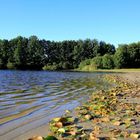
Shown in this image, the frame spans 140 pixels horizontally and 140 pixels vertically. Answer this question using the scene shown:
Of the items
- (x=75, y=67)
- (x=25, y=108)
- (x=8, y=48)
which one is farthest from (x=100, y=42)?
(x=25, y=108)

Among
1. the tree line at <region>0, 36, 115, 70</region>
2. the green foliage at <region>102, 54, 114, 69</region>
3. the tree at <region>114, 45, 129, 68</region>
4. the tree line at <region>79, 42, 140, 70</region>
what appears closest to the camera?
the green foliage at <region>102, 54, 114, 69</region>

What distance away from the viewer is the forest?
429 ft

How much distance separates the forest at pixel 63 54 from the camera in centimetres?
13088

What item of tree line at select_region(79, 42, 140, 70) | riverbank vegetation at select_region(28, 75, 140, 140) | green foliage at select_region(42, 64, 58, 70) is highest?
tree line at select_region(79, 42, 140, 70)

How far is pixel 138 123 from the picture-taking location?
437 inches

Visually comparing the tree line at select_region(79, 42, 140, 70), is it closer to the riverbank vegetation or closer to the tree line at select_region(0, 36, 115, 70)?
the tree line at select_region(0, 36, 115, 70)

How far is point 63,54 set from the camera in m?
161

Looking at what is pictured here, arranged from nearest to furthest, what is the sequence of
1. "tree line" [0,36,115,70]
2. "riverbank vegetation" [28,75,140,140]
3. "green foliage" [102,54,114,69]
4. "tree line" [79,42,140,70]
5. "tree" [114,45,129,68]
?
"riverbank vegetation" [28,75,140,140]
"green foliage" [102,54,114,69]
"tree line" [79,42,140,70]
"tree" [114,45,129,68]
"tree line" [0,36,115,70]

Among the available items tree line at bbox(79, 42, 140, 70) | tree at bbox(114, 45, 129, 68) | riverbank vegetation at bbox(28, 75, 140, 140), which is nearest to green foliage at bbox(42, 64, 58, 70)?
tree line at bbox(79, 42, 140, 70)

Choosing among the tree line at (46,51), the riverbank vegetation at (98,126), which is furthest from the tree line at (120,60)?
the riverbank vegetation at (98,126)

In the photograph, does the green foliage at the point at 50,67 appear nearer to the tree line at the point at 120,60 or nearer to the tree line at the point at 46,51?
the tree line at the point at 46,51

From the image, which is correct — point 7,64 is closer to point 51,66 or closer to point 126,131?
point 51,66

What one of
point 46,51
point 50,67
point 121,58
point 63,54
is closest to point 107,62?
point 121,58

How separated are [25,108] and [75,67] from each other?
127239 mm
